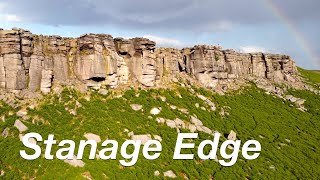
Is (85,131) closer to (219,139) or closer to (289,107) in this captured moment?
(219,139)

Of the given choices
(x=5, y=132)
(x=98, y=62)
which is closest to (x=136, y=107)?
(x=98, y=62)

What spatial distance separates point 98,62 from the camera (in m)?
76.5

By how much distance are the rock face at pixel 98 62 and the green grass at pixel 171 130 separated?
3.89 m

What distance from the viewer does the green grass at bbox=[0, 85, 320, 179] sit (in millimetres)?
57875

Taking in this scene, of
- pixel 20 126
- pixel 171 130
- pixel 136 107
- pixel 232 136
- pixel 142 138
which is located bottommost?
pixel 232 136

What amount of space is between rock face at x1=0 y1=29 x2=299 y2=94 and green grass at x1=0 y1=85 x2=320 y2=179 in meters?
3.89

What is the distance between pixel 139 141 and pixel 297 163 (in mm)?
32972

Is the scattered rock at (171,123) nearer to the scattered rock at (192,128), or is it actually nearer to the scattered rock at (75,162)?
the scattered rock at (192,128)

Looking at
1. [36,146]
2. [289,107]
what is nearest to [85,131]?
[36,146]

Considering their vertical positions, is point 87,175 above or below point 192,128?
below

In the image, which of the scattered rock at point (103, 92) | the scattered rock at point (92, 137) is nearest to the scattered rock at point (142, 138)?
the scattered rock at point (92, 137)

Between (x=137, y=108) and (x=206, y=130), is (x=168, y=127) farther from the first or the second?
(x=206, y=130)

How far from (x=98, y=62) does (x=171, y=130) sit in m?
19.8

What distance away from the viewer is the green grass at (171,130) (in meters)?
57.9
